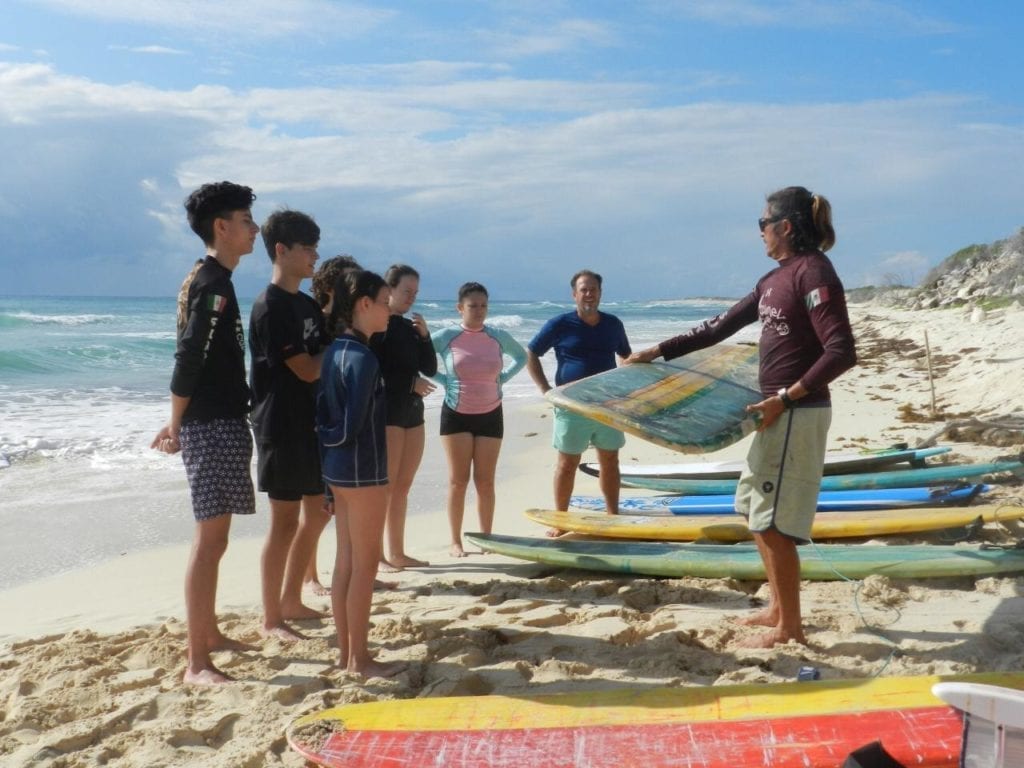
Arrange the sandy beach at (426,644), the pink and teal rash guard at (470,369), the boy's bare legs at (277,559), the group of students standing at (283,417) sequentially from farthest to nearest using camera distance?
the pink and teal rash guard at (470,369), the boy's bare legs at (277,559), the group of students standing at (283,417), the sandy beach at (426,644)

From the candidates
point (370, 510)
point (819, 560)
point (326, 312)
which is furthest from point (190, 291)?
point (819, 560)

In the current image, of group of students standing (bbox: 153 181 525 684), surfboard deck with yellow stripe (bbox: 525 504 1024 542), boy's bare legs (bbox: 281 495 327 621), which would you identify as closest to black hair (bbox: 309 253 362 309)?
group of students standing (bbox: 153 181 525 684)

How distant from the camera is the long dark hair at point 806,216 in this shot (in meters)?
3.68

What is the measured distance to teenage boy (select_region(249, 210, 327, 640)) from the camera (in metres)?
3.86

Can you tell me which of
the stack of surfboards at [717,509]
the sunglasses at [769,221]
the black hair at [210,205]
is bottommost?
the stack of surfboards at [717,509]

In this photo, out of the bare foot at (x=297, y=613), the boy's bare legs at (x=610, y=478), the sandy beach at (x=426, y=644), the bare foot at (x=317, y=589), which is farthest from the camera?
the boy's bare legs at (x=610, y=478)

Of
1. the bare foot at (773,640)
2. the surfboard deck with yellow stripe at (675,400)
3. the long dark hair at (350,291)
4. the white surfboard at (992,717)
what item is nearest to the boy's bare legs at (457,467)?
the surfboard deck with yellow stripe at (675,400)

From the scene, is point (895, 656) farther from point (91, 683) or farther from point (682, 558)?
point (91, 683)

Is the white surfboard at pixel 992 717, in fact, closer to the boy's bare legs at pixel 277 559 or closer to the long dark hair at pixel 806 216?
the long dark hair at pixel 806 216

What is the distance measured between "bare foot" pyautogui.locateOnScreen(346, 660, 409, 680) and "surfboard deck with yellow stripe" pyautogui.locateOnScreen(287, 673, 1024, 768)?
44cm

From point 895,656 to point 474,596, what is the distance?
6.48 ft

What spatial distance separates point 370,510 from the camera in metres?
3.49

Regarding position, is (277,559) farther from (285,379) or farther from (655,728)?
(655,728)

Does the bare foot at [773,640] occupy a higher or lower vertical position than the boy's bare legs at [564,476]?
lower
